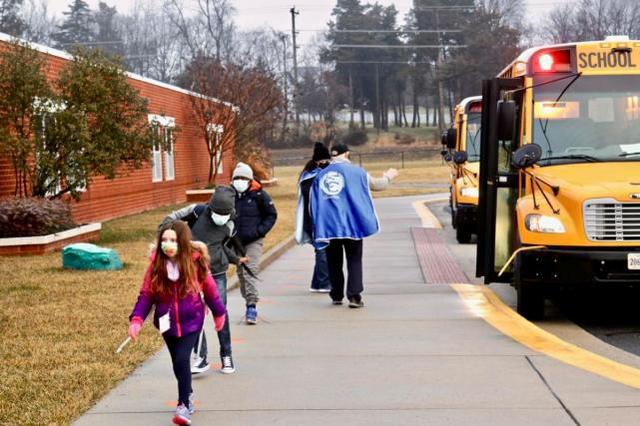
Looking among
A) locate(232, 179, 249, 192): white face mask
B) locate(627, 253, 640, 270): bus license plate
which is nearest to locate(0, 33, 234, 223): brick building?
locate(232, 179, 249, 192): white face mask

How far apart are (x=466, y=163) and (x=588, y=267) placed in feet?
35.9

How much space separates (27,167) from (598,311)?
11486 mm

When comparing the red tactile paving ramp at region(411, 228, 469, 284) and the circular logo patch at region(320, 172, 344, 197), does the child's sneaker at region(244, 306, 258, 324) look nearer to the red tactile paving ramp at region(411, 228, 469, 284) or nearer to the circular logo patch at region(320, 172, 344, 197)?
the circular logo patch at region(320, 172, 344, 197)

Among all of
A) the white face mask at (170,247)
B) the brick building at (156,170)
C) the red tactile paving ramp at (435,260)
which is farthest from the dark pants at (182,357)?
the brick building at (156,170)

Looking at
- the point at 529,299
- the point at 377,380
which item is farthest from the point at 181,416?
the point at 529,299

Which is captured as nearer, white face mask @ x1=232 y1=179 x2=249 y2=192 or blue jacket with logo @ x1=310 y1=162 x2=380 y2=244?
white face mask @ x1=232 y1=179 x2=249 y2=192

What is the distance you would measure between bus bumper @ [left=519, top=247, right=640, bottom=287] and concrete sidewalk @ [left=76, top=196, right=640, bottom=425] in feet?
2.64

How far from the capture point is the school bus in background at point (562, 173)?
30.6 ft

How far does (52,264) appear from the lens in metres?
15.2

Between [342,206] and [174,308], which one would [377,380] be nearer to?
[174,308]

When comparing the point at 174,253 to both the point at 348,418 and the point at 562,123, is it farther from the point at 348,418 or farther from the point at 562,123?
the point at 562,123

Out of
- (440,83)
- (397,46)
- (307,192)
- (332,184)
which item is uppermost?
(397,46)

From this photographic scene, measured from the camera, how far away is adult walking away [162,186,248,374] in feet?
25.1

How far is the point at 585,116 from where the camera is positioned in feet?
34.3
